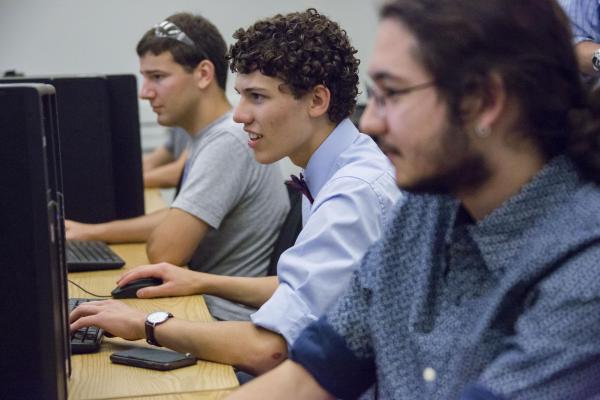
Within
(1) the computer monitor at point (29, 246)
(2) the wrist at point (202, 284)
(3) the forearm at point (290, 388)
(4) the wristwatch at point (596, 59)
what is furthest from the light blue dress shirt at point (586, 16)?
(1) the computer monitor at point (29, 246)

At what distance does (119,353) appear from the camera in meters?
1.53

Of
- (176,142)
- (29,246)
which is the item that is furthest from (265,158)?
(176,142)

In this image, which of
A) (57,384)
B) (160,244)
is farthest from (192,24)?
(57,384)

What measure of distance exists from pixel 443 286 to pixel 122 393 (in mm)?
530

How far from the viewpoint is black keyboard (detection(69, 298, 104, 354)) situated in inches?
61.5

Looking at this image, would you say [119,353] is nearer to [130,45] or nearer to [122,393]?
[122,393]

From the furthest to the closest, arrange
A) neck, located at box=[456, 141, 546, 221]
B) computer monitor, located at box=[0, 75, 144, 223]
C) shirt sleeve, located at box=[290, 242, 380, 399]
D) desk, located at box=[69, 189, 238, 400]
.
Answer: computer monitor, located at box=[0, 75, 144, 223]
desk, located at box=[69, 189, 238, 400]
shirt sleeve, located at box=[290, 242, 380, 399]
neck, located at box=[456, 141, 546, 221]

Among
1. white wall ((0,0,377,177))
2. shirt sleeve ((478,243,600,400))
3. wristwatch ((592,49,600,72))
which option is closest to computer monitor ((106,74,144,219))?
wristwatch ((592,49,600,72))

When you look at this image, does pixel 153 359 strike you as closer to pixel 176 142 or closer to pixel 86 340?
pixel 86 340

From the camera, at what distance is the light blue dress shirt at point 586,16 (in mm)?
2338

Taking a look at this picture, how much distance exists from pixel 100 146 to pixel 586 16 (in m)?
1.37

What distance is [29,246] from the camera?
1093 mm

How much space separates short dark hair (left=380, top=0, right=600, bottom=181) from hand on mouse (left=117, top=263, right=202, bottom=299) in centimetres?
103

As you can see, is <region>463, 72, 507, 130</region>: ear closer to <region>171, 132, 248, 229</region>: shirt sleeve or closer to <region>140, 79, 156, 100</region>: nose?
<region>171, 132, 248, 229</region>: shirt sleeve
